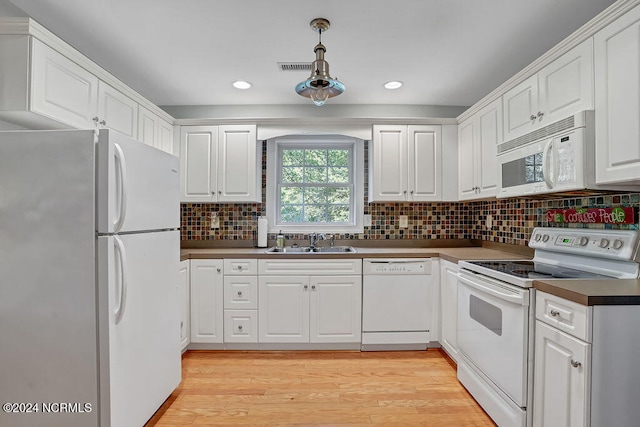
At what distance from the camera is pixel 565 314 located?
1374mm

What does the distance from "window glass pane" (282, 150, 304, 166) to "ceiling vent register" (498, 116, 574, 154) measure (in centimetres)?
195

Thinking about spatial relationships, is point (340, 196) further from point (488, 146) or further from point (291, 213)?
point (488, 146)

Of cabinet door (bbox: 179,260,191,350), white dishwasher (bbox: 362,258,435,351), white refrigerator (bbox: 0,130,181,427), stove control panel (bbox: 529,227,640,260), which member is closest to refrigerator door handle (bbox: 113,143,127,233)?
white refrigerator (bbox: 0,130,181,427)

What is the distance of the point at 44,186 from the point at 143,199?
0.41m

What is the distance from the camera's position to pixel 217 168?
10.2 feet

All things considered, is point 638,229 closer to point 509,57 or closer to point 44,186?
point 509,57

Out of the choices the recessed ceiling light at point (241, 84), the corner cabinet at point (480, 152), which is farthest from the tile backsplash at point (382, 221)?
the recessed ceiling light at point (241, 84)

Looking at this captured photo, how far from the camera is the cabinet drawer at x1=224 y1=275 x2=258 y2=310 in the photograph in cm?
277

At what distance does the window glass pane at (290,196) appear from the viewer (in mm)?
3518

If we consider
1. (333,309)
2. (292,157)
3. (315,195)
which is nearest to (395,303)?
(333,309)

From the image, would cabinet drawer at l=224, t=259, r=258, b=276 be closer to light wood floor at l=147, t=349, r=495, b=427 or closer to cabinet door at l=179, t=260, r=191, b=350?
cabinet door at l=179, t=260, r=191, b=350

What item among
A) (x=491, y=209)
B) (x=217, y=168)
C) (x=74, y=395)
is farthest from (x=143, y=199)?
(x=491, y=209)

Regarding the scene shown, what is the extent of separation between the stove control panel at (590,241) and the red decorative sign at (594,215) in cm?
8

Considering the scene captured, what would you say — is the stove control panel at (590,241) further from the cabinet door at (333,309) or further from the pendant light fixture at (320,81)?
the pendant light fixture at (320,81)
